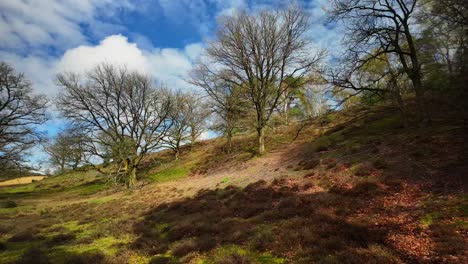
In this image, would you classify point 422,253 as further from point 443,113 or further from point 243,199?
point 443,113

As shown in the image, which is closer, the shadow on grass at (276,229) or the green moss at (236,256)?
the shadow on grass at (276,229)

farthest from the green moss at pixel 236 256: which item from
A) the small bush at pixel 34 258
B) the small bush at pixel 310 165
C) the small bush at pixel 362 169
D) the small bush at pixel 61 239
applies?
the small bush at pixel 310 165

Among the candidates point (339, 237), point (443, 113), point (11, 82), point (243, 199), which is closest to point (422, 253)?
point (339, 237)

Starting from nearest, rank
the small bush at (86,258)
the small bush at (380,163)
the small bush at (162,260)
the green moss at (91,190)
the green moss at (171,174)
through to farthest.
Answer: the small bush at (162,260)
the small bush at (86,258)
the small bush at (380,163)
the green moss at (171,174)
the green moss at (91,190)

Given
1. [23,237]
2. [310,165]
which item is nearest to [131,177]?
[23,237]

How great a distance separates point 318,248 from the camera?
6.54 meters

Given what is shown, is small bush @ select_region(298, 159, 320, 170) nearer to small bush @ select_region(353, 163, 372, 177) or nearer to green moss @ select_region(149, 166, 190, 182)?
small bush @ select_region(353, 163, 372, 177)

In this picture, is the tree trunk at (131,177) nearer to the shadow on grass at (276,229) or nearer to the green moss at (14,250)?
Answer: the shadow on grass at (276,229)

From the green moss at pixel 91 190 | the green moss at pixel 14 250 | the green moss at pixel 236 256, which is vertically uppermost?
the green moss at pixel 91 190

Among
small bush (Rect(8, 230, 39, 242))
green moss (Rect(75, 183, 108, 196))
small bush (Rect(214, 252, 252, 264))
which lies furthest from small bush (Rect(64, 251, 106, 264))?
green moss (Rect(75, 183, 108, 196))

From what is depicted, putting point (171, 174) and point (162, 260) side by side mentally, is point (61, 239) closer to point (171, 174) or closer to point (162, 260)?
point (162, 260)

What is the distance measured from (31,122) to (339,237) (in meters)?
32.0

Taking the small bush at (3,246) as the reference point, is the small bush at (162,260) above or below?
below

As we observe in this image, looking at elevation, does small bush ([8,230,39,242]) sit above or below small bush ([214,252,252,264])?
above
